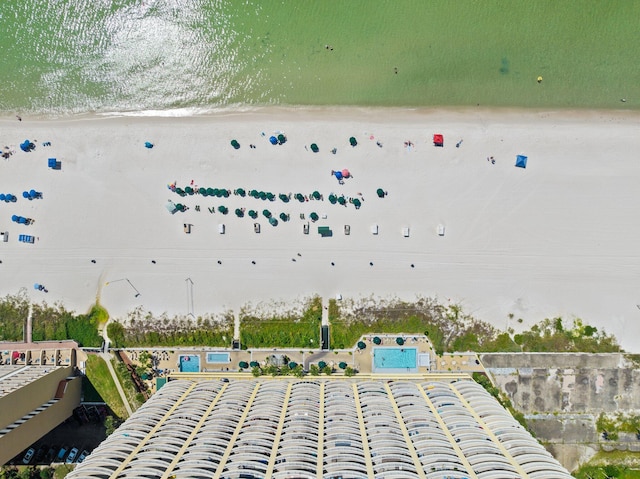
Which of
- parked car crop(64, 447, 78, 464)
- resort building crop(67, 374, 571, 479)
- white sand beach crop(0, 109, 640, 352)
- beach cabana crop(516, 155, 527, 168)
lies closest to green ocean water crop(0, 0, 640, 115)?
white sand beach crop(0, 109, 640, 352)

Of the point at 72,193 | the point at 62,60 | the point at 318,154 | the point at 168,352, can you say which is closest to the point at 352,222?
the point at 318,154

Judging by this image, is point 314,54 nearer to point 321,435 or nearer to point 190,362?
point 190,362

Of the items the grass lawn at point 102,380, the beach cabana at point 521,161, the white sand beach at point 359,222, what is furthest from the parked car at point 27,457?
the beach cabana at point 521,161

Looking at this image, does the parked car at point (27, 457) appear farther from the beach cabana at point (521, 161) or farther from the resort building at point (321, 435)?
the beach cabana at point (521, 161)

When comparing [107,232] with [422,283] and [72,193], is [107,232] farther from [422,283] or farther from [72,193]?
[422,283]

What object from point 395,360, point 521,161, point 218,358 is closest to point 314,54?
point 521,161

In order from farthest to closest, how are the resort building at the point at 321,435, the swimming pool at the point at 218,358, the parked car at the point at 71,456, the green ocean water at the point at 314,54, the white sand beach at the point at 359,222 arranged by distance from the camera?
the green ocean water at the point at 314,54 → the white sand beach at the point at 359,222 → the swimming pool at the point at 218,358 → the parked car at the point at 71,456 → the resort building at the point at 321,435
